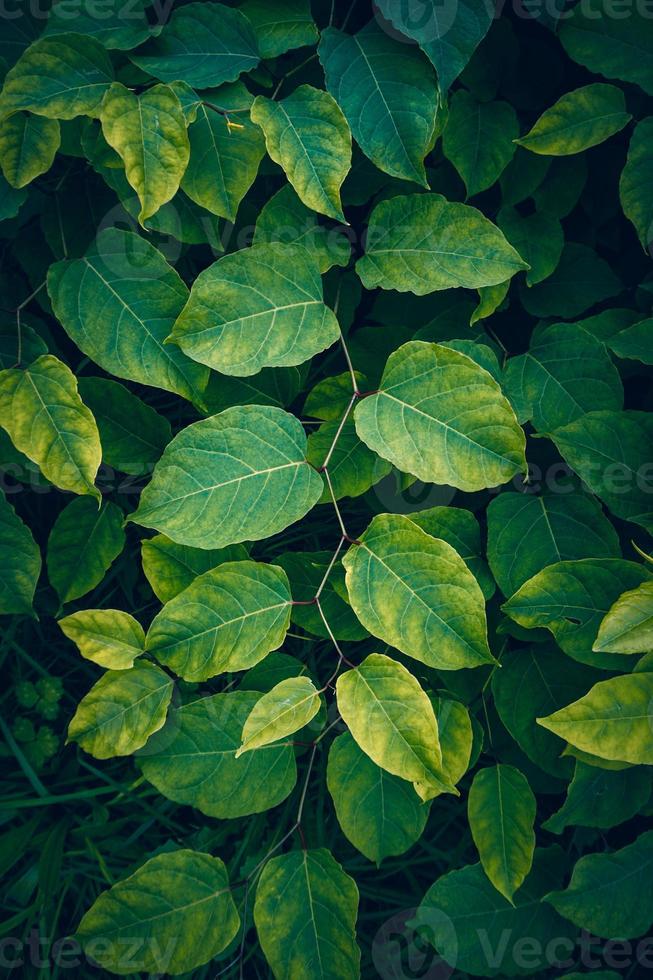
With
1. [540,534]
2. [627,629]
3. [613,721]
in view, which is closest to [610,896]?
[613,721]

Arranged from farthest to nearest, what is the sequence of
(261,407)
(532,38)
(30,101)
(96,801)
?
(96,801) → (532,38) → (261,407) → (30,101)

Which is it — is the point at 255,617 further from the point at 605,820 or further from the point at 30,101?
the point at 30,101

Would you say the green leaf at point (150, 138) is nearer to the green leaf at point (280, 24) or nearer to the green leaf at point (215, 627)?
the green leaf at point (280, 24)

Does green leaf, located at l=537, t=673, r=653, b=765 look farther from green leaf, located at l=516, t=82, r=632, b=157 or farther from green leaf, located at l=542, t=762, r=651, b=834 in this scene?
green leaf, located at l=516, t=82, r=632, b=157

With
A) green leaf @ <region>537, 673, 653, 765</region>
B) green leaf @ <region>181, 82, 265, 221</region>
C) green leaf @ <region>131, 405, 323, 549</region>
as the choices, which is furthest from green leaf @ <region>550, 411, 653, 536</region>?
green leaf @ <region>181, 82, 265, 221</region>

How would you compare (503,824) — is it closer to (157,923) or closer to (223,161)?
(157,923)

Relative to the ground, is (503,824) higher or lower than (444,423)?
lower

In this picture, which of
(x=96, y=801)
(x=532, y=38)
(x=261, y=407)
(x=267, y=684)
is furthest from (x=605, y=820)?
(x=532, y=38)
